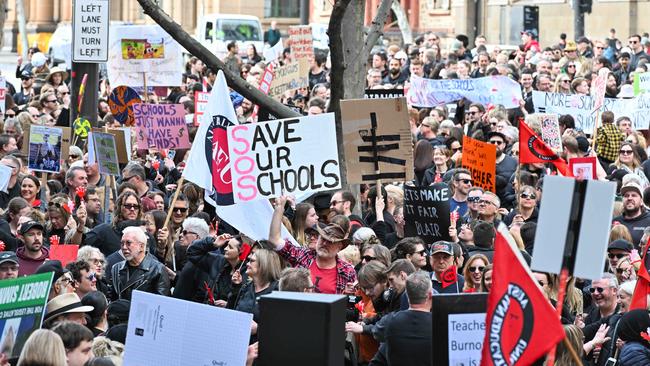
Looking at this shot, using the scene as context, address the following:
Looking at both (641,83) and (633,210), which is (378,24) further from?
(641,83)

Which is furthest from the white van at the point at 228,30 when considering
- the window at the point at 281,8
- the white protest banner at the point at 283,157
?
the white protest banner at the point at 283,157

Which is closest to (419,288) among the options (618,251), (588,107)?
(618,251)

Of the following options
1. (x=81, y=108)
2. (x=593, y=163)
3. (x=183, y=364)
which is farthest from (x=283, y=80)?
(x=183, y=364)

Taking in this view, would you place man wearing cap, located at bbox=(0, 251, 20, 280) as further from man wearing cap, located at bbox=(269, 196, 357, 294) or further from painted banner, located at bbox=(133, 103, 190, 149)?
painted banner, located at bbox=(133, 103, 190, 149)

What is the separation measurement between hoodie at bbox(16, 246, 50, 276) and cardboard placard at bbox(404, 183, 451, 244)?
2833mm

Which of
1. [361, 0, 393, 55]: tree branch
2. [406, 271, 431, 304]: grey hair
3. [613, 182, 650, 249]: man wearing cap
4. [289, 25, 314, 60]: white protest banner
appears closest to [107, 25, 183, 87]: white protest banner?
[289, 25, 314, 60]: white protest banner

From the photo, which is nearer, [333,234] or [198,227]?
[333,234]

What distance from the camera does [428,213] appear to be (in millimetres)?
11273

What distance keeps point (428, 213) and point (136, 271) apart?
2.41 m

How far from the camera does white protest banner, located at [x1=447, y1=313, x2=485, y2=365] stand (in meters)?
7.46

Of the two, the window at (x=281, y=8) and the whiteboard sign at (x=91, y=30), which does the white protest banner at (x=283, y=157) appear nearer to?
the whiteboard sign at (x=91, y=30)

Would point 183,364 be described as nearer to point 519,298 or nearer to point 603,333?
point 519,298

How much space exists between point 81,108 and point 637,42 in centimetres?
1228

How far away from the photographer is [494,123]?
1644 centimetres
